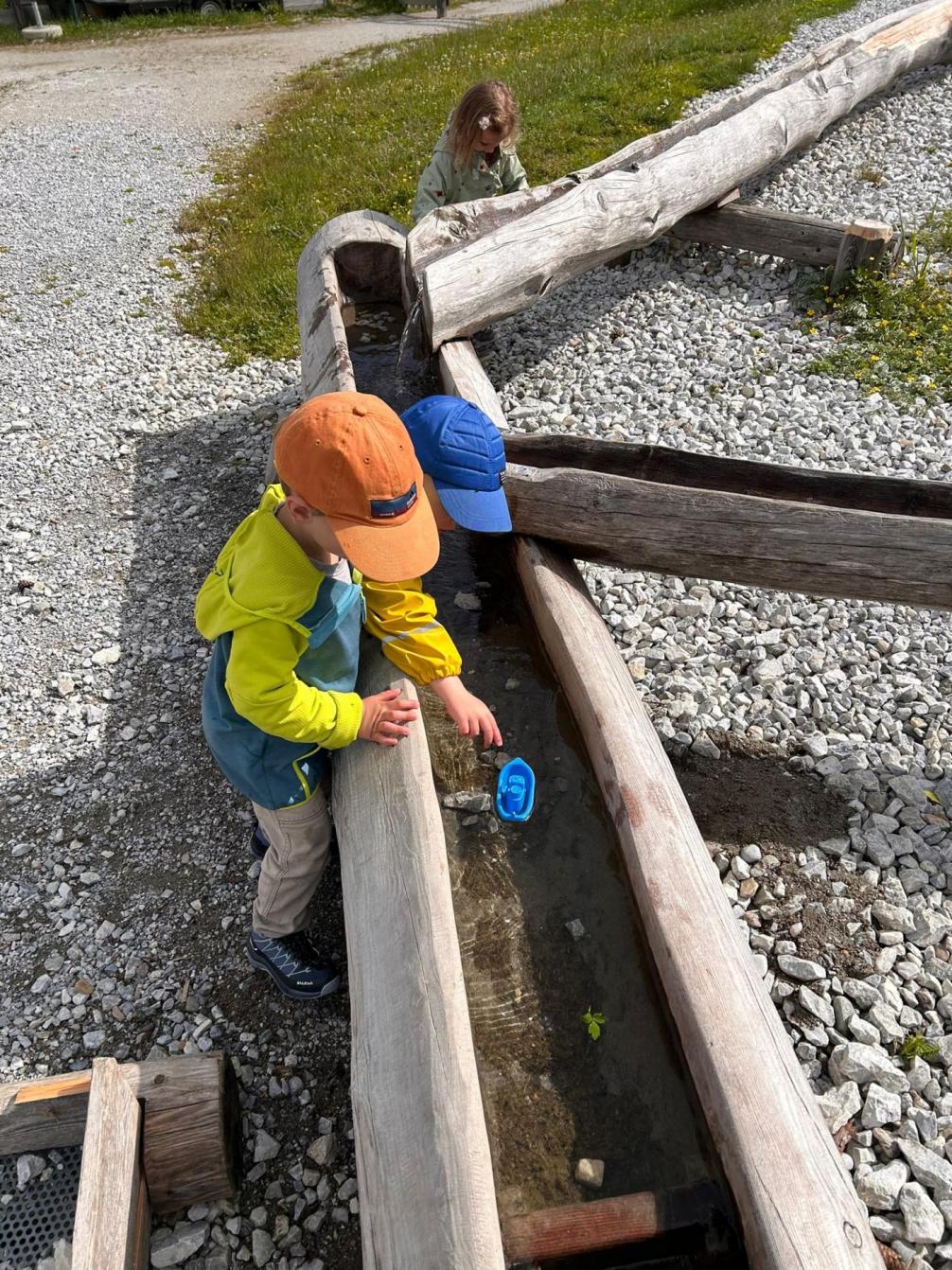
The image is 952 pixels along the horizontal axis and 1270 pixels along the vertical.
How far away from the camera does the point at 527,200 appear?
20.1 ft

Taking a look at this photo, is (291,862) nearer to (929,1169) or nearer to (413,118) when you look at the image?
(929,1169)

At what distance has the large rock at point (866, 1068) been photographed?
104 inches

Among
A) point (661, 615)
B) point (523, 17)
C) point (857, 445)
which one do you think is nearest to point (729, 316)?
point (857, 445)

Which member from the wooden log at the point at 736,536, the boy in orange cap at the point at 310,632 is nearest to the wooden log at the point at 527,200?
the wooden log at the point at 736,536

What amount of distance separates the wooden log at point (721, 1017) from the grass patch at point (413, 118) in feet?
16.9

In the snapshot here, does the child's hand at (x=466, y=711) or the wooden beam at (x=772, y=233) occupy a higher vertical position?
the wooden beam at (x=772, y=233)

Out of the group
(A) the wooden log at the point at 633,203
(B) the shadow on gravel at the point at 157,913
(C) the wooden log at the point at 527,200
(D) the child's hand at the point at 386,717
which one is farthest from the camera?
(C) the wooden log at the point at 527,200

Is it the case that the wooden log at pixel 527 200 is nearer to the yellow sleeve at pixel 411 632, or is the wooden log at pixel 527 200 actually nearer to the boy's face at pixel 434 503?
the boy's face at pixel 434 503

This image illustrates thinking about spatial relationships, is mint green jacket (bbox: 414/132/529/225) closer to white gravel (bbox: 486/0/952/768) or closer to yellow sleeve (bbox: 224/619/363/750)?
white gravel (bbox: 486/0/952/768)

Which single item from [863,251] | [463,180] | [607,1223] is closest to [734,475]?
[607,1223]

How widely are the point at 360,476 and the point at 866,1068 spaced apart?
7.38ft

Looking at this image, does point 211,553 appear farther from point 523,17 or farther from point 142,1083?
point 523,17

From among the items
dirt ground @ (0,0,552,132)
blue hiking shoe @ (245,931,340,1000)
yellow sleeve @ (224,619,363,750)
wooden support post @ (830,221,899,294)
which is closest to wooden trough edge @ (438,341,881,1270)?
yellow sleeve @ (224,619,363,750)

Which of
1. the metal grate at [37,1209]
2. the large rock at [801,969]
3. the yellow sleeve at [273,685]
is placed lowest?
the metal grate at [37,1209]
